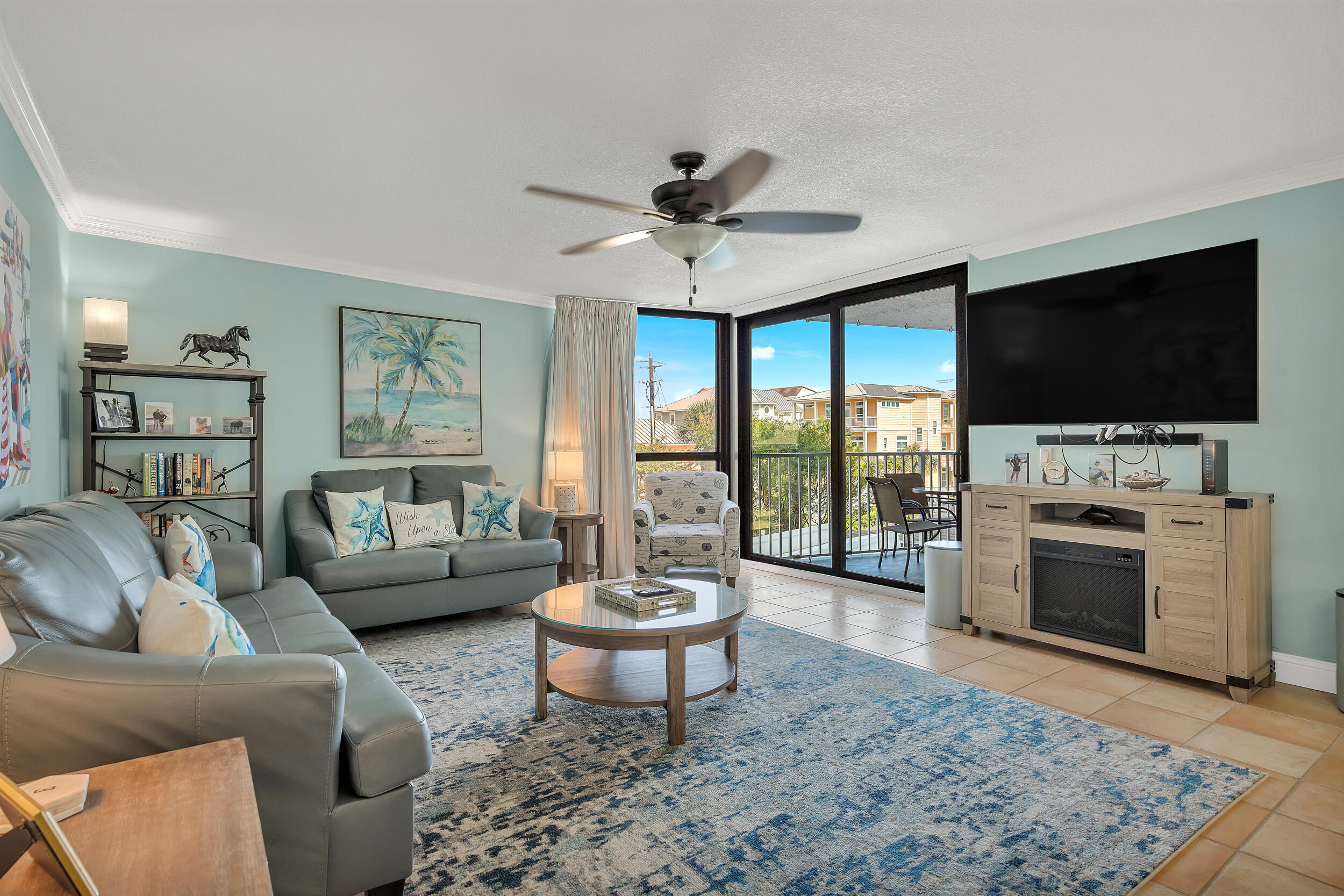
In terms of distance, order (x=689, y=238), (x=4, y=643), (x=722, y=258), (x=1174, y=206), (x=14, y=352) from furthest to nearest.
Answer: (x=722, y=258)
(x=1174, y=206)
(x=689, y=238)
(x=14, y=352)
(x=4, y=643)

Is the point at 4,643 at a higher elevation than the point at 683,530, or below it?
higher

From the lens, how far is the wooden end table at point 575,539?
5.12m

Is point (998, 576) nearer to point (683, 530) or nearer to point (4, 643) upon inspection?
point (683, 530)

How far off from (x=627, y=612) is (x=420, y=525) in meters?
2.22

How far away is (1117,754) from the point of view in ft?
8.32

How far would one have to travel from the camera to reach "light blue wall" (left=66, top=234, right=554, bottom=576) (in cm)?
401

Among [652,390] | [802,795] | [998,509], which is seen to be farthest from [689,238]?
[652,390]

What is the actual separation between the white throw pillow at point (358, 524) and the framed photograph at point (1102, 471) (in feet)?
13.8

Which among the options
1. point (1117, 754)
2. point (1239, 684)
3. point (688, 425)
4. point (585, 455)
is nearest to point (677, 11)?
point (1117, 754)

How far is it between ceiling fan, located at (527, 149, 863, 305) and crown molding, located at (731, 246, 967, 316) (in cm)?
164

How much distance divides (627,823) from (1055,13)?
2.71 metres

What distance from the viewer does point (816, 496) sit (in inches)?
251

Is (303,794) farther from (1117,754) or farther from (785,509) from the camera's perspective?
(785,509)

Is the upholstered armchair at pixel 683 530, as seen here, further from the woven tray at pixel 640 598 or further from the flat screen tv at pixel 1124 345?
the flat screen tv at pixel 1124 345
